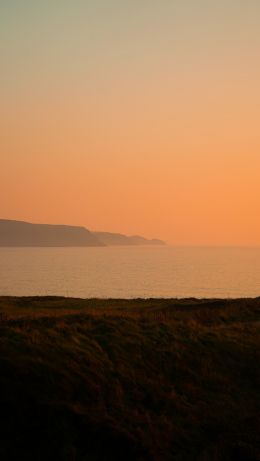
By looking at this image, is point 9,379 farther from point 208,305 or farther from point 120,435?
point 208,305

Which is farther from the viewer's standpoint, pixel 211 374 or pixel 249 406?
pixel 211 374

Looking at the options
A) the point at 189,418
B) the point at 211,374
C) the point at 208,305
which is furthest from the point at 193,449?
the point at 208,305

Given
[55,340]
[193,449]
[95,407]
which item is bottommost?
[193,449]

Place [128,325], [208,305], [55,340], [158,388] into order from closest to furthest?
[158,388] → [55,340] → [128,325] → [208,305]

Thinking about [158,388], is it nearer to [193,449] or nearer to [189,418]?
[189,418]

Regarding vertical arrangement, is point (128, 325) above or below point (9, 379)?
above

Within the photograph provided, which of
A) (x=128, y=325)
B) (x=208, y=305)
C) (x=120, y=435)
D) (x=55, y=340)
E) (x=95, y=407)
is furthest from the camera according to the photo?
(x=208, y=305)

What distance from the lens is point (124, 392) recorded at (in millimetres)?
17516

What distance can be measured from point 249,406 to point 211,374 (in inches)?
85.1

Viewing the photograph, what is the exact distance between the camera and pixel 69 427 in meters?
15.2

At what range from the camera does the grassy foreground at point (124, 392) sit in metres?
14.9

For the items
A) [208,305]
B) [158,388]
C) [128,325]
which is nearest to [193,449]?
[158,388]

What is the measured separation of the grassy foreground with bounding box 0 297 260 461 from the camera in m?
14.9

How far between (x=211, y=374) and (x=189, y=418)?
3.37 m
